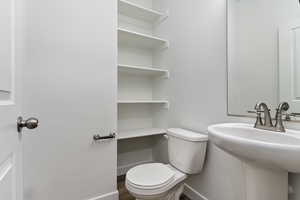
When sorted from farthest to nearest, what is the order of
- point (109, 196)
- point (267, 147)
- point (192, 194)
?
point (192, 194)
point (109, 196)
point (267, 147)

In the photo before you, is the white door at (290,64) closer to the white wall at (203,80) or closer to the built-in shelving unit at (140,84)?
the white wall at (203,80)

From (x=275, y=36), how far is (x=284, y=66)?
0.22 m

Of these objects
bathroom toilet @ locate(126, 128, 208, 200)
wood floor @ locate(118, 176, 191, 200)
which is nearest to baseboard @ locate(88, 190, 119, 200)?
wood floor @ locate(118, 176, 191, 200)

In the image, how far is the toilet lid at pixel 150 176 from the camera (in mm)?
1188

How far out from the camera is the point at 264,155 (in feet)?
2.24

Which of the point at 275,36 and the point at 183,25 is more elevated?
the point at 183,25

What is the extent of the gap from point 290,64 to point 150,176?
4.16 feet

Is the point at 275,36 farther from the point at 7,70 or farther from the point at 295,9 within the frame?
the point at 7,70

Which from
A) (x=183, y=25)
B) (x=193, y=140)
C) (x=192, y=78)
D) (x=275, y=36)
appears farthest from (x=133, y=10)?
(x=193, y=140)

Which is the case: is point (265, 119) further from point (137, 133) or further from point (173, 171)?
point (137, 133)

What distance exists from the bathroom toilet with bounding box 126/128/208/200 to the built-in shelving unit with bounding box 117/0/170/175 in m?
0.54

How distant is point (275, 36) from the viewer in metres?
1.10

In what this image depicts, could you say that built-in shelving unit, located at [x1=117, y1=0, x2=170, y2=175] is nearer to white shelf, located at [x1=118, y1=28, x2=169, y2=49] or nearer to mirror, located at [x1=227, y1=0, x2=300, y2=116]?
white shelf, located at [x1=118, y1=28, x2=169, y2=49]

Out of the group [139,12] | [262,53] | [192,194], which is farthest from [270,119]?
[139,12]
